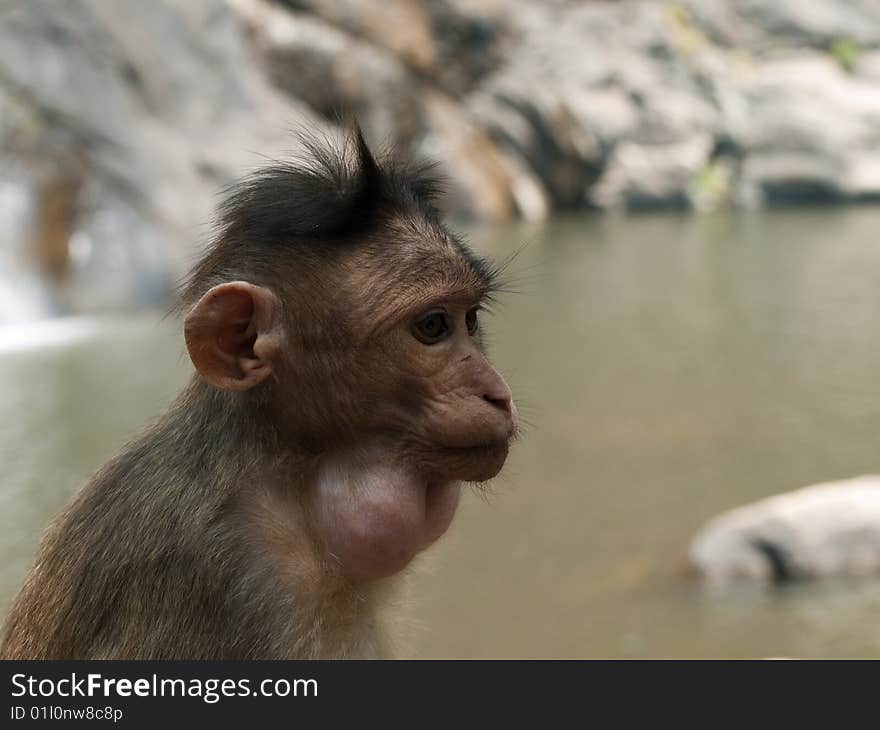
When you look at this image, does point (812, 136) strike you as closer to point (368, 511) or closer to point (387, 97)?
point (387, 97)

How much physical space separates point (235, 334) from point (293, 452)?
0.82 feet

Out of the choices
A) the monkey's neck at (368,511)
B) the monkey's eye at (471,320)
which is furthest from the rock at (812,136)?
the monkey's neck at (368,511)

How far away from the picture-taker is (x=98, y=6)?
1267 centimetres

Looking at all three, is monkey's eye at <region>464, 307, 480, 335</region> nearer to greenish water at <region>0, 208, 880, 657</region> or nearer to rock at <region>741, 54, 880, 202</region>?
greenish water at <region>0, 208, 880, 657</region>

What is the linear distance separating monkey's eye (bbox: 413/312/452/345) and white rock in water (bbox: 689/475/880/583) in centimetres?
335

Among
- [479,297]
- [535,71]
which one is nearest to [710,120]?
[535,71]

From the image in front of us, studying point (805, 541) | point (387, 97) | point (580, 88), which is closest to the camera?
point (805, 541)

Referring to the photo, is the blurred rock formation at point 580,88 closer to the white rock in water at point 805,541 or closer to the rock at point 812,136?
the rock at point 812,136

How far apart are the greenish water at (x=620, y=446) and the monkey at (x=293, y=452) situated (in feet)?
1.77

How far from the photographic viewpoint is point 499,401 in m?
2.27

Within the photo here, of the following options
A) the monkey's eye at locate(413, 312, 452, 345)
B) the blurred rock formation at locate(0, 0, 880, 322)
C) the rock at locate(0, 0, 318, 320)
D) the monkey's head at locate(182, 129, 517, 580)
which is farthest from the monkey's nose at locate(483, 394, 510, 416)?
the blurred rock formation at locate(0, 0, 880, 322)

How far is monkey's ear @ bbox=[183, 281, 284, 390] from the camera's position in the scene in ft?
6.94

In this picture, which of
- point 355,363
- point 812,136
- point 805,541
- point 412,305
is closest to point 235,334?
point 355,363
